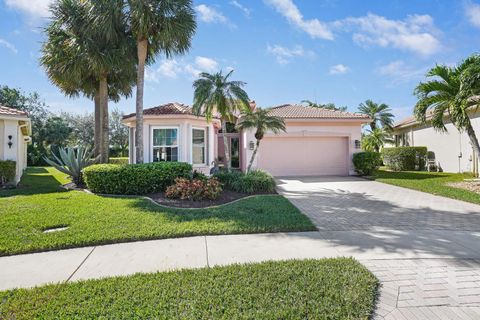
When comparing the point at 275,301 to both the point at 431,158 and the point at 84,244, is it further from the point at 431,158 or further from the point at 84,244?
the point at 431,158

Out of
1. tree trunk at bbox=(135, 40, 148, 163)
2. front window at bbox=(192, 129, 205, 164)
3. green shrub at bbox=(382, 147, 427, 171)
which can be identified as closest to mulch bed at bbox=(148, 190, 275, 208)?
tree trunk at bbox=(135, 40, 148, 163)

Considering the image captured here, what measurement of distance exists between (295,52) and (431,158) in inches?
563

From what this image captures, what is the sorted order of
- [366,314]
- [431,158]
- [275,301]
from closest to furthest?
1. [366,314]
2. [275,301]
3. [431,158]

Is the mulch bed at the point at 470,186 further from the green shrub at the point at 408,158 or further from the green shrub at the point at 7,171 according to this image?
the green shrub at the point at 7,171

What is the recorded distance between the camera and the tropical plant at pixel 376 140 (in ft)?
88.3

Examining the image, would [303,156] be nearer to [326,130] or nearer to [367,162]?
[326,130]

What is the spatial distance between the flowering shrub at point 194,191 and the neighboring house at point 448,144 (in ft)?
50.0

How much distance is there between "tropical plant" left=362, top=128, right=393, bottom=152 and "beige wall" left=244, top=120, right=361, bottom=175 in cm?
1036

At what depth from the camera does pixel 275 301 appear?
3.10m

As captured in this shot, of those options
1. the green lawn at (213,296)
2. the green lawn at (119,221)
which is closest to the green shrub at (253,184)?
the green lawn at (119,221)

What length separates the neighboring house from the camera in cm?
1696

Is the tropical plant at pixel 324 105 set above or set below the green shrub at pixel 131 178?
above

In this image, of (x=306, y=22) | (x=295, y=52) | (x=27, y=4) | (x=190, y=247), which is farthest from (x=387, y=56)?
(x=27, y=4)

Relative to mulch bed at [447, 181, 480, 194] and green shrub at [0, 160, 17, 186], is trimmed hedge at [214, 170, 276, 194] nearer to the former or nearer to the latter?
mulch bed at [447, 181, 480, 194]
